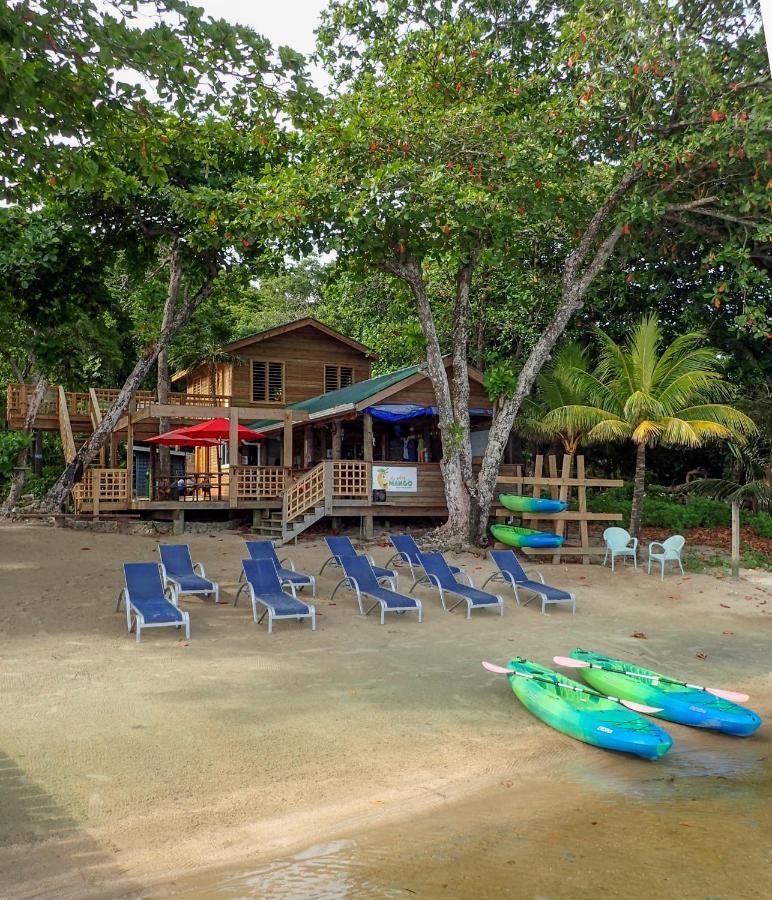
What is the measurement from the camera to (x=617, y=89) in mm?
16359

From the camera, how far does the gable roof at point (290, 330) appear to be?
28078mm

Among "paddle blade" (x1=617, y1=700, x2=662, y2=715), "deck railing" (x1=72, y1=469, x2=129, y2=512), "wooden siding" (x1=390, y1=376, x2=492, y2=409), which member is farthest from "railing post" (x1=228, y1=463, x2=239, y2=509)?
"paddle blade" (x1=617, y1=700, x2=662, y2=715)

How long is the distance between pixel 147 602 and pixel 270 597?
1796 millimetres

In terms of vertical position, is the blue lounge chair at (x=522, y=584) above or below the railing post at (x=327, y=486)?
below

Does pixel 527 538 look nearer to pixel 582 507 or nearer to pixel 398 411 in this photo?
pixel 582 507

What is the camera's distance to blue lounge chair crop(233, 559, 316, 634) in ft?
→ 35.1

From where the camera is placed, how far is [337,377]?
30.1 metres

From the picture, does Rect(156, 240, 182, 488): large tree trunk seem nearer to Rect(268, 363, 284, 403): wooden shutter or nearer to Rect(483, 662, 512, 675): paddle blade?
Rect(268, 363, 284, 403): wooden shutter

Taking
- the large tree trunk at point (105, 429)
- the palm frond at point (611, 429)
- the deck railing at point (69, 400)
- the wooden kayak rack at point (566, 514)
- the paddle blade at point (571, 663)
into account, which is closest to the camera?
the paddle blade at point (571, 663)

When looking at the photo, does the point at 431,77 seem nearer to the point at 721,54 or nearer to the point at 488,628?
the point at 721,54

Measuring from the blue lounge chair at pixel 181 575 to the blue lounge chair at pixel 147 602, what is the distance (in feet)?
0.68

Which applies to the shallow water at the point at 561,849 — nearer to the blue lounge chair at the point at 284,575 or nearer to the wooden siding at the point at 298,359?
the blue lounge chair at the point at 284,575

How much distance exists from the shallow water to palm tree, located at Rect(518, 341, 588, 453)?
A: 39.7 feet

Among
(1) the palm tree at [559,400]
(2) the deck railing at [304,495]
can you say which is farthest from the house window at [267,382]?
(1) the palm tree at [559,400]
